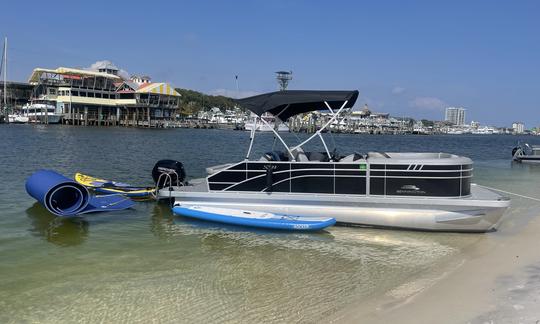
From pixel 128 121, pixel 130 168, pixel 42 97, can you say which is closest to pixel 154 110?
pixel 128 121

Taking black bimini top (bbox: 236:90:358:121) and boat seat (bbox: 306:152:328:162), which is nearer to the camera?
black bimini top (bbox: 236:90:358:121)

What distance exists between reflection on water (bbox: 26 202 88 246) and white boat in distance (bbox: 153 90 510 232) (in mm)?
2746

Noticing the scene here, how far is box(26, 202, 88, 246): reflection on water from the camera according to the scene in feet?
40.3

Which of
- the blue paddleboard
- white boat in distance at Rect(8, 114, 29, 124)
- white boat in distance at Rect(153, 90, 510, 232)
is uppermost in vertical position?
white boat in distance at Rect(8, 114, 29, 124)

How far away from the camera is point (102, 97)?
12631cm

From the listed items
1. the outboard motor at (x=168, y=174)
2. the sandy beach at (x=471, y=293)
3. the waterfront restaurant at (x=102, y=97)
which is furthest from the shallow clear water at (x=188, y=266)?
the waterfront restaurant at (x=102, y=97)

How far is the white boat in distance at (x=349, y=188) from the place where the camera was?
1268 centimetres

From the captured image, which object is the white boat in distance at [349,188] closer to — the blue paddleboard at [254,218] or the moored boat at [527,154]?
the blue paddleboard at [254,218]

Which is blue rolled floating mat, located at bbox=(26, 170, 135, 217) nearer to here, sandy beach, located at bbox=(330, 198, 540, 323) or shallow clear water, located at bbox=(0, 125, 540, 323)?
shallow clear water, located at bbox=(0, 125, 540, 323)

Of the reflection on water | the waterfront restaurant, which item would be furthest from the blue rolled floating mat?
the waterfront restaurant

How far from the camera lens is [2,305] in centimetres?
784

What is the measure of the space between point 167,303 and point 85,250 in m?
4.33

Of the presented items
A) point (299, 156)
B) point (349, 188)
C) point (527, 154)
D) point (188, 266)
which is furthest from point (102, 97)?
point (188, 266)

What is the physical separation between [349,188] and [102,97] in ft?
407
